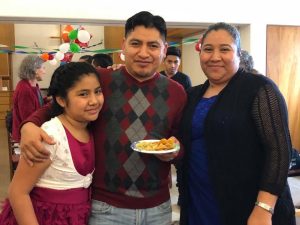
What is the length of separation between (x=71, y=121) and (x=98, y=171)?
23 centimetres

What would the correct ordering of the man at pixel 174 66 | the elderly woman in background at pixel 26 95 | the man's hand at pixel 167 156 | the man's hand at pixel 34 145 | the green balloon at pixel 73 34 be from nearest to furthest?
1. the man's hand at pixel 34 145
2. the man's hand at pixel 167 156
3. the elderly woman in background at pixel 26 95
4. the man at pixel 174 66
5. the green balloon at pixel 73 34

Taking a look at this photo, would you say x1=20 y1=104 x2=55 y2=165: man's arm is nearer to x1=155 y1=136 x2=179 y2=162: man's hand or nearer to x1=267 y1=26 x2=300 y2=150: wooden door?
x1=155 y1=136 x2=179 y2=162: man's hand

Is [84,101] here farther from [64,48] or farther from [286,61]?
[64,48]

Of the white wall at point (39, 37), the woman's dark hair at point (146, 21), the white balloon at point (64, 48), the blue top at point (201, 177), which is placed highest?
the white wall at point (39, 37)

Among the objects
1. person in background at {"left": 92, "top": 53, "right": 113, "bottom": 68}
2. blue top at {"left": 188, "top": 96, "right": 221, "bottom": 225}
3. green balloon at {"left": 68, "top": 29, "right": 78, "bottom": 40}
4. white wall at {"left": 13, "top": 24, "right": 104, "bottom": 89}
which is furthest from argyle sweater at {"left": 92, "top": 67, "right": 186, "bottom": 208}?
white wall at {"left": 13, "top": 24, "right": 104, "bottom": 89}

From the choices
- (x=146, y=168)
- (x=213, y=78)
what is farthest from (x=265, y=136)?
(x=146, y=168)

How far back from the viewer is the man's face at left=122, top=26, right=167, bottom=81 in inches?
56.7

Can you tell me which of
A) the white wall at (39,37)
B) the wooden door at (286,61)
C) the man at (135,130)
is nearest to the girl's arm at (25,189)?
the man at (135,130)

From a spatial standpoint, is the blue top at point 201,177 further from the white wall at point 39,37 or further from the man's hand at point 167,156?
the white wall at point 39,37

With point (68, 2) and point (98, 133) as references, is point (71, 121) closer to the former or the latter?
point (98, 133)

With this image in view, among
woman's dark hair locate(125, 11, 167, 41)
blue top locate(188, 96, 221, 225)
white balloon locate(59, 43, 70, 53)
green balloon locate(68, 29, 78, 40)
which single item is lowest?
blue top locate(188, 96, 221, 225)

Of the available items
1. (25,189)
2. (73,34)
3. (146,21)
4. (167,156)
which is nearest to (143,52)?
(146,21)

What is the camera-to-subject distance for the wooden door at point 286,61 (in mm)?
4543

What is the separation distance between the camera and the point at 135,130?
4.66ft
